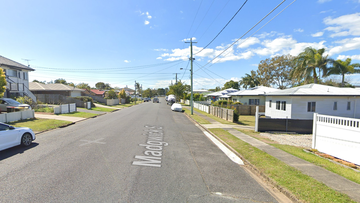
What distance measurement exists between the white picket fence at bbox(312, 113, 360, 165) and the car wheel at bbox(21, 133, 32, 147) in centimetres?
1368

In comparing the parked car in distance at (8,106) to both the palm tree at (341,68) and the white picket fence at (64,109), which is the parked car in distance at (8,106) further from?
the palm tree at (341,68)

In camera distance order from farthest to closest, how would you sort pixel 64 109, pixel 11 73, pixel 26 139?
pixel 11 73 → pixel 64 109 → pixel 26 139

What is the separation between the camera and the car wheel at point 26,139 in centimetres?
827

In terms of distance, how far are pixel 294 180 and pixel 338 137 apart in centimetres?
491

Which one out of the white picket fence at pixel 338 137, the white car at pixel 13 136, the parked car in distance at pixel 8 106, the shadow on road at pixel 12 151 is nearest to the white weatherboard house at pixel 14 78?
the parked car in distance at pixel 8 106

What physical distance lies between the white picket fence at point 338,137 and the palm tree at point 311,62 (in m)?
22.2

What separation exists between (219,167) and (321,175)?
3.04 m

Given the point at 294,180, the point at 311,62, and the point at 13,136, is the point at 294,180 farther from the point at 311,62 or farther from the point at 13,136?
the point at 311,62

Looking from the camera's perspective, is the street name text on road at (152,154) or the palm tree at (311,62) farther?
the palm tree at (311,62)

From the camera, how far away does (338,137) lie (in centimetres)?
848

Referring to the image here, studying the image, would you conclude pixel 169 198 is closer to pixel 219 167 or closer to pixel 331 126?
pixel 219 167

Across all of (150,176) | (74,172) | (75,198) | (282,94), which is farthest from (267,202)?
(282,94)

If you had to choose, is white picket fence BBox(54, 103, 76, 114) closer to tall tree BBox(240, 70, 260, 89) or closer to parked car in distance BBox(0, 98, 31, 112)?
parked car in distance BBox(0, 98, 31, 112)

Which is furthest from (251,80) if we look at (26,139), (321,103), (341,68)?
(26,139)
